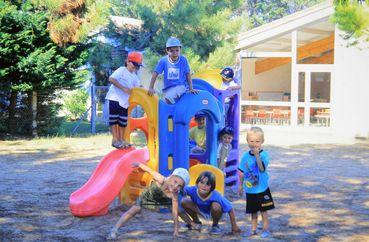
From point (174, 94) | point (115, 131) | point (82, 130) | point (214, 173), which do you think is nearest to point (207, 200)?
point (214, 173)

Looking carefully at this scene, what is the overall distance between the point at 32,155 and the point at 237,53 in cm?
1030

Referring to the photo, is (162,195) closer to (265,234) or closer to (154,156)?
(265,234)

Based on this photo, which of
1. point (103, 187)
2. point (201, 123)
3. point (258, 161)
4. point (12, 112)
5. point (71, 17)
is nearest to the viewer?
point (258, 161)

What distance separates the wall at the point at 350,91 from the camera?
736 inches

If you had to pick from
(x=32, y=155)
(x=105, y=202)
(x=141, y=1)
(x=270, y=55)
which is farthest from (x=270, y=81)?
(x=105, y=202)

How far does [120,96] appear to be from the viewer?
722 cm

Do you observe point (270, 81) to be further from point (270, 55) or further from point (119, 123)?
point (119, 123)

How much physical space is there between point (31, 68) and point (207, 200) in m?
Result: 11.2

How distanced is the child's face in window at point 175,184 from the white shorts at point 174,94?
5.61 ft

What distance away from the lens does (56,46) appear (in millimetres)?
16703

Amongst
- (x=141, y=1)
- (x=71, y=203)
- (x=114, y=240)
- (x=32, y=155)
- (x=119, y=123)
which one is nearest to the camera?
(x=114, y=240)

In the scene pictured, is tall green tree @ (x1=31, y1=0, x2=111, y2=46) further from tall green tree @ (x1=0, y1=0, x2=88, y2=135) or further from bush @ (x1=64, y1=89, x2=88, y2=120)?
bush @ (x1=64, y1=89, x2=88, y2=120)

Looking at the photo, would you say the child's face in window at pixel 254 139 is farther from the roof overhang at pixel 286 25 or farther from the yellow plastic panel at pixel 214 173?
the roof overhang at pixel 286 25

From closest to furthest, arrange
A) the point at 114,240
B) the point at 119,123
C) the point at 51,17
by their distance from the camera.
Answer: the point at 114,240 → the point at 119,123 → the point at 51,17
